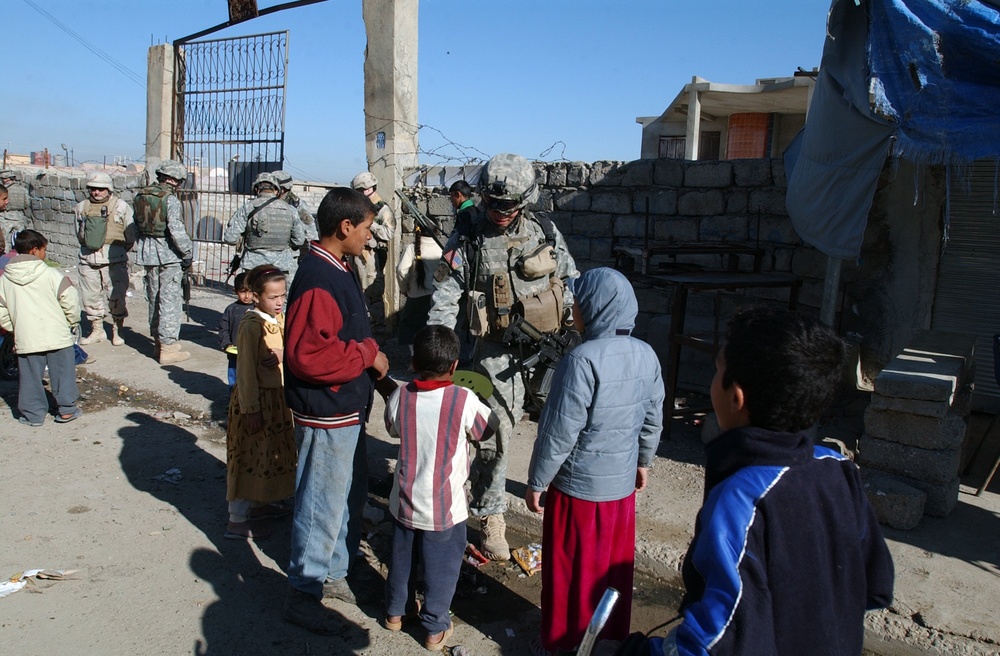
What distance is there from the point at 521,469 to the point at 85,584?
246 cm

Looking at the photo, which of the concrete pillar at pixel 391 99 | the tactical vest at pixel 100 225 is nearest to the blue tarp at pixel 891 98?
the concrete pillar at pixel 391 99

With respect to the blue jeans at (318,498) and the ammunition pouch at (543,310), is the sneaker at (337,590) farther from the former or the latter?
the ammunition pouch at (543,310)

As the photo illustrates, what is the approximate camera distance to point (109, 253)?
7805mm

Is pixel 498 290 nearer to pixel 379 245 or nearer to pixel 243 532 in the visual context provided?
pixel 243 532

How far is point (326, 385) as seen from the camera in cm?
286

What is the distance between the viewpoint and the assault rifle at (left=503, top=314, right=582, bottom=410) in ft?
11.7

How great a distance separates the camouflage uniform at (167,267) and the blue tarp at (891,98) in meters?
5.70

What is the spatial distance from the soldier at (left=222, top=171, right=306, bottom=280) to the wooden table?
3.43m

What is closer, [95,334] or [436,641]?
[436,641]

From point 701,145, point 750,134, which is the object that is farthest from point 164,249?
point 701,145

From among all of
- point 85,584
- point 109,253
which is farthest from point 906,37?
point 109,253

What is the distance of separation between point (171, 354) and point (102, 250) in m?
1.57

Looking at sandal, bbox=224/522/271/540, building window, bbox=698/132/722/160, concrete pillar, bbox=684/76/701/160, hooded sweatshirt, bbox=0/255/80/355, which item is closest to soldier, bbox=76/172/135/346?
hooded sweatshirt, bbox=0/255/80/355

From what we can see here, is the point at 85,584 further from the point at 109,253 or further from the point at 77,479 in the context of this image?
the point at 109,253
